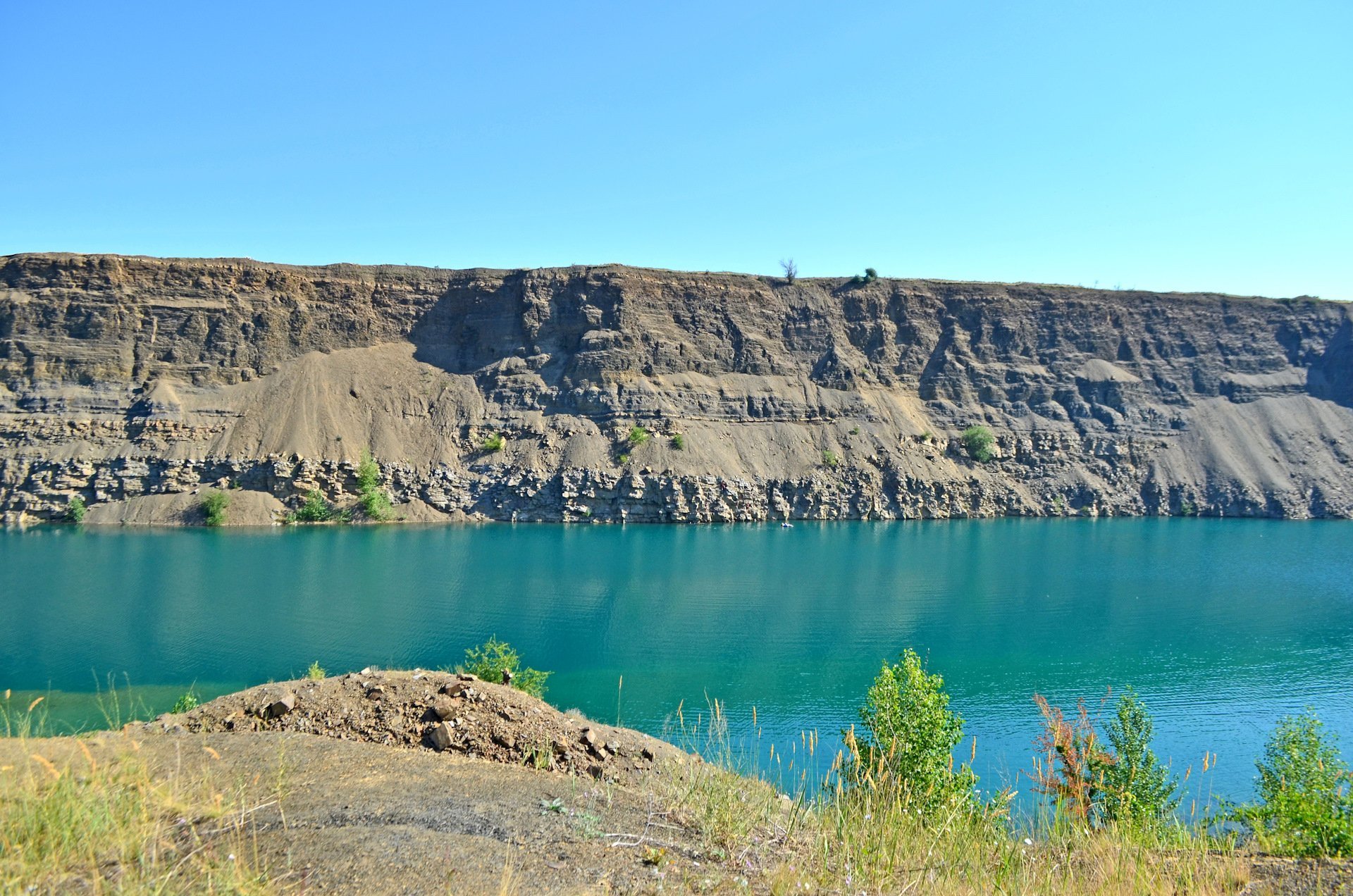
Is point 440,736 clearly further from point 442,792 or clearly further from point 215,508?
point 215,508

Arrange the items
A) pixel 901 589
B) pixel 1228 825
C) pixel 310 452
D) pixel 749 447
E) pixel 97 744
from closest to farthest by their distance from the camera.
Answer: pixel 97 744
pixel 1228 825
pixel 901 589
pixel 310 452
pixel 749 447

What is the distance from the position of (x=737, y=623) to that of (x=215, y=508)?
43613mm

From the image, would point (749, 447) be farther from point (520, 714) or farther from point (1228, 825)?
point (520, 714)

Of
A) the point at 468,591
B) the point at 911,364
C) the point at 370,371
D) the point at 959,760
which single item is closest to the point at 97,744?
the point at 959,760

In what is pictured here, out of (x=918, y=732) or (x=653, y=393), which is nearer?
(x=918, y=732)

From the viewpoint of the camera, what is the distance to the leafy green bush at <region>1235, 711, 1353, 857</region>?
7968mm

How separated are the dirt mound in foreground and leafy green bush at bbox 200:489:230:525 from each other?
51.8 metres

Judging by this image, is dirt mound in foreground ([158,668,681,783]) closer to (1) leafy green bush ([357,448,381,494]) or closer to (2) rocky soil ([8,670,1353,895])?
(2) rocky soil ([8,670,1353,895])

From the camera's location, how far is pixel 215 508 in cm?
5447

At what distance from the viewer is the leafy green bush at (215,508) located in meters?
54.2

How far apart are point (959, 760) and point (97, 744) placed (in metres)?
15.6

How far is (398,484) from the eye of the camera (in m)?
62.0

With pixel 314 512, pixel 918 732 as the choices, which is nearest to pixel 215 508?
pixel 314 512

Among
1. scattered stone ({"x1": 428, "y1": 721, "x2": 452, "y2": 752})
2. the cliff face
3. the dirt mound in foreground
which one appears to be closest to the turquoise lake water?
the dirt mound in foreground
